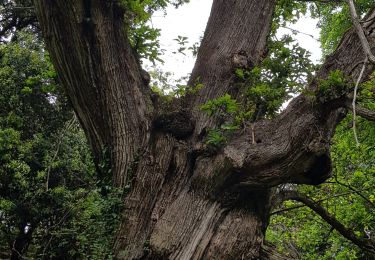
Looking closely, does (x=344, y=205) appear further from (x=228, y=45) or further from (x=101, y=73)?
(x=101, y=73)

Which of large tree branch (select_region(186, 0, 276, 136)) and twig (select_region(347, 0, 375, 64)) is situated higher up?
large tree branch (select_region(186, 0, 276, 136))

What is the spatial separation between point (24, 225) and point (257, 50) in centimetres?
744

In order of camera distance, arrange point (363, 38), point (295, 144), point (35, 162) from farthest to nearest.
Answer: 1. point (35, 162)
2. point (295, 144)
3. point (363, 38)

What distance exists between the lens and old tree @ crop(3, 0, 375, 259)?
3879 mm

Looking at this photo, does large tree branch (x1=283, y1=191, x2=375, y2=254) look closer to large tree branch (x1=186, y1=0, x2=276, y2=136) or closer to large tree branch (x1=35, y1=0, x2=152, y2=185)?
large tree branch (x1=186, y1=0, x2=276, y2=136)

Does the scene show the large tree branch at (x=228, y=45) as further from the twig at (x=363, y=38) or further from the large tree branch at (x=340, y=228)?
the twig at (x=363, y=38)

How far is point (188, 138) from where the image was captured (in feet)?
15.0

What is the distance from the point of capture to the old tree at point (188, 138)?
388 cm

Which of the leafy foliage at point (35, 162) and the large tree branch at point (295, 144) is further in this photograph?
the leafy foliage at point (35, 162)

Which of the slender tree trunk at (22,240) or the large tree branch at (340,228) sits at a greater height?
the large tree branch at (340,228)

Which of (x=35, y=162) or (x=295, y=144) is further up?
(x=295, y=144)

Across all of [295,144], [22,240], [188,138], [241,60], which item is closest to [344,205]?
[241,60]

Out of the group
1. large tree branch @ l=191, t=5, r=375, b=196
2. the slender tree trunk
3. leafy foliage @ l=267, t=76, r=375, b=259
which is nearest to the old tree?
large tree branch @ l=191, t=5, r=375, b=196

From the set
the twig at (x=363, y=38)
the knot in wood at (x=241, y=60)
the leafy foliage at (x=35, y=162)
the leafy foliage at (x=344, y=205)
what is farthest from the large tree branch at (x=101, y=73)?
the leafy foliage at (x=35, y=162)
